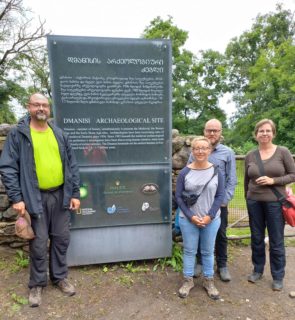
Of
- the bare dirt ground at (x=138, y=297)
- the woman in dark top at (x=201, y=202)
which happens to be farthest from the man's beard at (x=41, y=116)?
the bare dirt ground at (x=138, y=297)

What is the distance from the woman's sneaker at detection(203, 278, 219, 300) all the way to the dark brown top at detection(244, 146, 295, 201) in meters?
1.05

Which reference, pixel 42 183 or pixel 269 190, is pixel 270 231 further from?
pixel 42 183

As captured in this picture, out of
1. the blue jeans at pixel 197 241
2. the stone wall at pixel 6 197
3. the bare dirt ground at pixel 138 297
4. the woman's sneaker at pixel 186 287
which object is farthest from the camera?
the stone wall at pixel 6 197

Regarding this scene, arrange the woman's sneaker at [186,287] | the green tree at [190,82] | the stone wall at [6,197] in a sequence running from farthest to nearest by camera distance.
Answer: the green tree at [190,82] → the stone wall at [6,197] → the woman's sneaker at [186,287]

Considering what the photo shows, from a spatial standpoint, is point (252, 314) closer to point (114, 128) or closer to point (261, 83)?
point (114, 128)

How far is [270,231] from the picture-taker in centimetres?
322

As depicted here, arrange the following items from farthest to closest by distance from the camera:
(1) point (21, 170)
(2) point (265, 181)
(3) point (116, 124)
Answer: (3) point (116, 124) → (2) point (265, 181) → (1) point (21, 170)

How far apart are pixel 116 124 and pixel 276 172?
1.89 meters

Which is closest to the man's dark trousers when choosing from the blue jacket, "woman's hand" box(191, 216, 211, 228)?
the blue jacket

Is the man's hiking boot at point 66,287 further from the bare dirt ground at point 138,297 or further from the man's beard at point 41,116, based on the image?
the man's beard at point 41,116

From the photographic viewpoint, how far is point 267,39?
2692 centimetres

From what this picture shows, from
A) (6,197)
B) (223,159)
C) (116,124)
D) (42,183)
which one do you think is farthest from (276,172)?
(6,197)

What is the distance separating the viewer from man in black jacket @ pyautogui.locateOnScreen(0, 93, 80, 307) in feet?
9.14

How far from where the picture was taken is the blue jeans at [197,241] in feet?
9.91
